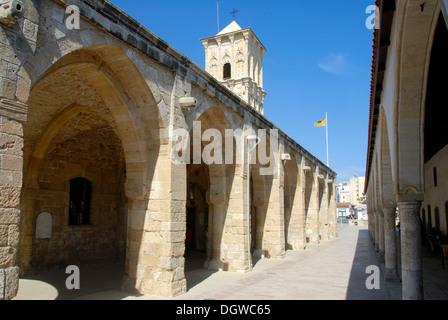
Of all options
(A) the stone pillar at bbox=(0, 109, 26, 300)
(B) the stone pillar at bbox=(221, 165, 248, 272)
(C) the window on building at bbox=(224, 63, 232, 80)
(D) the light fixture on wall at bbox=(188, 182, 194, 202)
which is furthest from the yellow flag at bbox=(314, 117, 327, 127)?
(A) the stone pillar at bbox=(0, 109, 26, 300)

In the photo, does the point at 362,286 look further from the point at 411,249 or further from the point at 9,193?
the point at 9,193

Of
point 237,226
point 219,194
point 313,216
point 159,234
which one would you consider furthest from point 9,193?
point 313,216

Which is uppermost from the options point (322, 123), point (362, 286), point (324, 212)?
point (322, 123)

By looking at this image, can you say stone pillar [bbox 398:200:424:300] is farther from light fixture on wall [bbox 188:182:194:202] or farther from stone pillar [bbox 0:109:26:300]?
light fixture on wall [bbox 188:182:194:202]

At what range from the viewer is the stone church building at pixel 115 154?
4320mm

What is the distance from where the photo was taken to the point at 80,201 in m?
11.5

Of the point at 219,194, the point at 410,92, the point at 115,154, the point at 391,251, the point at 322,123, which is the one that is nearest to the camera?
the point at 410,92

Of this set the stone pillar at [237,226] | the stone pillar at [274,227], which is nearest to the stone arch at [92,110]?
the stone pillar at [237,226]

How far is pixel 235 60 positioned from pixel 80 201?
2115cm

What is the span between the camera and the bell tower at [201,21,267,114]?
96.2ft

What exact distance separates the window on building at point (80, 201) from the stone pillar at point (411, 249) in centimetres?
925

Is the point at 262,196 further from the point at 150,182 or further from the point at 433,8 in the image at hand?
the point at 433,8

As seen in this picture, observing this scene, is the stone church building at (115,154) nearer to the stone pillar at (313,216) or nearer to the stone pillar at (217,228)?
the stone pillar at (217,228)
